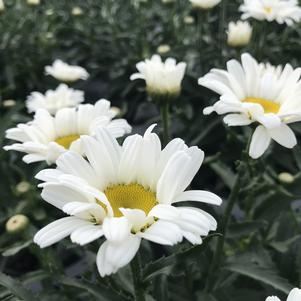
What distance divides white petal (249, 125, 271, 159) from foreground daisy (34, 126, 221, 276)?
200 mm

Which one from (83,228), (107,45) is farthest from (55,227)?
(107,45)

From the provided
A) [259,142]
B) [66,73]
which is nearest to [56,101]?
[66,73]

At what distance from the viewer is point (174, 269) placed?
0.81 m

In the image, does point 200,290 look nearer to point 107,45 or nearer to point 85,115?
point 85,115

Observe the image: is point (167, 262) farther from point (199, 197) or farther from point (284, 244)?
point (284, 244)

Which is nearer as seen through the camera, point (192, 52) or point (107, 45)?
point (192, 52)

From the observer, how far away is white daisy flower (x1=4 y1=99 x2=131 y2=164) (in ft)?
3.00

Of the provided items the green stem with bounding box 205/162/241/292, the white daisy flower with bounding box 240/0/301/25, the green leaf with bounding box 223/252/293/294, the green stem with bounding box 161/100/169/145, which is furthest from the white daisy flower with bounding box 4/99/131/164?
the white daisy flower with bounding box 240/0/301/25

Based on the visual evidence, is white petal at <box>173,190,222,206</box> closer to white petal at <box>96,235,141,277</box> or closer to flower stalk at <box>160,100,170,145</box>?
white petal at <box>96,235,141,277</box>

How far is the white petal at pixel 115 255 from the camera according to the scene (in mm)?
576

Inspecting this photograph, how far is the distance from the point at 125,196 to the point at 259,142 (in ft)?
0.90

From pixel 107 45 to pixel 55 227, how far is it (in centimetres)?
197

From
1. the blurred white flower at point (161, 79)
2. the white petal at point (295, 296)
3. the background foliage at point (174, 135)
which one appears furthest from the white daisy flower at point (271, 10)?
the white petal at point (295, 296)

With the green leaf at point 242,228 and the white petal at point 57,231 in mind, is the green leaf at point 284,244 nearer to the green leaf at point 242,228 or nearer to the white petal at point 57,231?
the green leaf at point 242,228
